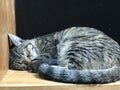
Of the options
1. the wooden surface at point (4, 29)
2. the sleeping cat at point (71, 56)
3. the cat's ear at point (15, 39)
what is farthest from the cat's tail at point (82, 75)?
the cat's ear at point (15, 39)

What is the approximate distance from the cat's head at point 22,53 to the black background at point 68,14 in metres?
0.12

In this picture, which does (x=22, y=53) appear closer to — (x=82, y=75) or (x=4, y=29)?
(x=4, y=29)

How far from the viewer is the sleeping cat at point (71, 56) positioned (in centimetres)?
143

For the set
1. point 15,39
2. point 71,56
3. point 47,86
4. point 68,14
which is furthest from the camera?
point 68,14

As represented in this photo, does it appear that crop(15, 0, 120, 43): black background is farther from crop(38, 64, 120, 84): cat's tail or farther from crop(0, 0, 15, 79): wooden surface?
crop(38, 64, 120, 84): cat's tail

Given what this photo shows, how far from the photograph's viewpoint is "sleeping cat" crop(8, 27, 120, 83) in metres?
1.43

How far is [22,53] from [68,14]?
13.9 inches

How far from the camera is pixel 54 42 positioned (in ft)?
6.12

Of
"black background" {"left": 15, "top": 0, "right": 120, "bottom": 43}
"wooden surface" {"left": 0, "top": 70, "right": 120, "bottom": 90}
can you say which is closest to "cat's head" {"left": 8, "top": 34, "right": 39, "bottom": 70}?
"black background" {"left": 15, "top": 0, "right": 120, "bottom": 43}

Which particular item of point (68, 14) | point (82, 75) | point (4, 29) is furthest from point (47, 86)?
point (68, 14)

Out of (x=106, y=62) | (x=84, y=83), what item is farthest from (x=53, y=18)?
(x=84, y=83)

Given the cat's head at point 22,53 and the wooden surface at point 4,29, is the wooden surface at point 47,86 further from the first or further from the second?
the cat's head at point 22,53

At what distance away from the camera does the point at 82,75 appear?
4.61 feet

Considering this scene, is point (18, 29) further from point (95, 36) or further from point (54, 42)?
point (95, 36)
